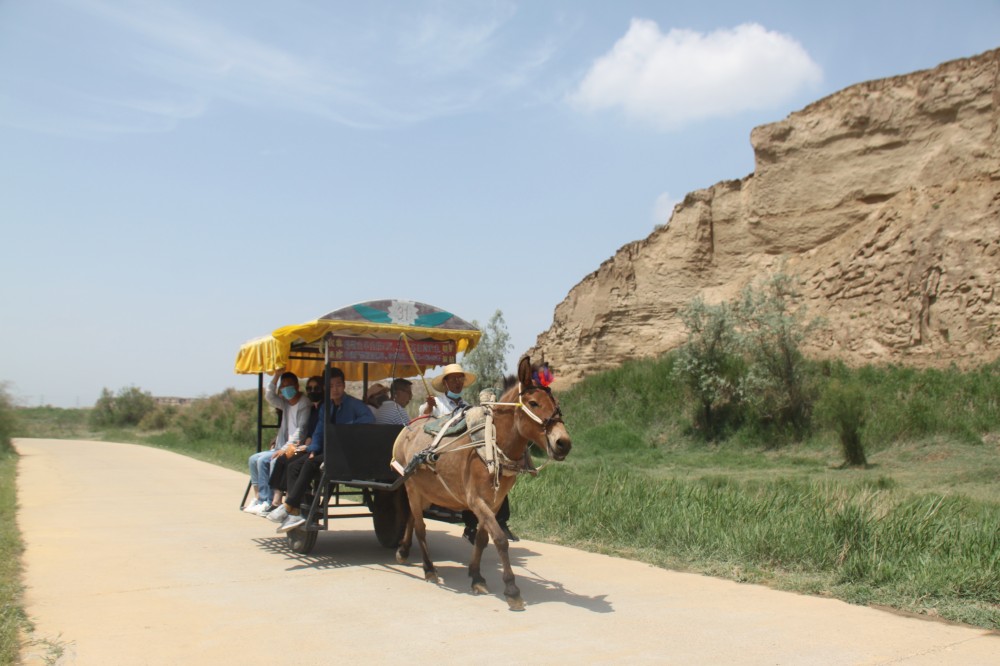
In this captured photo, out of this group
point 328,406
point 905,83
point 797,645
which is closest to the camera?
point 797,645

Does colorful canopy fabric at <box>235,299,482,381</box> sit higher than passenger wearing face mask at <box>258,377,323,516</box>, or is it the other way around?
colorful canopy fabric at <box>235,299,482,381</box>

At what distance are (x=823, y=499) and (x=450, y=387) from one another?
4.27m

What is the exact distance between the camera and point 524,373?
7.35m

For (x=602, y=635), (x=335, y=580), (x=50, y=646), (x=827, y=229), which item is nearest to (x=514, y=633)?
(x=602, y=635)

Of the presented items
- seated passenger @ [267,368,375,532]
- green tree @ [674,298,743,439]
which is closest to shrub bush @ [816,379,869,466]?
green tree @ [674,298,743,439]

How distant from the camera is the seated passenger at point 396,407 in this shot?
10.1 metres

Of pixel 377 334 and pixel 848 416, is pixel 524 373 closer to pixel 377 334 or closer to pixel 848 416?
pixel 377 334

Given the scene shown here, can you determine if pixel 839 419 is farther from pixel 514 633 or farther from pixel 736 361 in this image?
pixel 514 633

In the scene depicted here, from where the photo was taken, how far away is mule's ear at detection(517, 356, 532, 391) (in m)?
7.29

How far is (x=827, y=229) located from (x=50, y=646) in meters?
29.6

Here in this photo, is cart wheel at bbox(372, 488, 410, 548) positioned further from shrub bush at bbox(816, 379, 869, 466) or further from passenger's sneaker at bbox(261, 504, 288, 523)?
shrub bush at bbox(816, 379, 869, 466)

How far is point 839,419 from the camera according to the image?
2025 centimetres

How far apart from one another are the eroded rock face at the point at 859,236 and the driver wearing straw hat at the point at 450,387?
63.6 ft

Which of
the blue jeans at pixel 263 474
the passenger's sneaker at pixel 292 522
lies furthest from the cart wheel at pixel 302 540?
the blue jeans at pixel 263 474
